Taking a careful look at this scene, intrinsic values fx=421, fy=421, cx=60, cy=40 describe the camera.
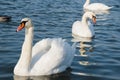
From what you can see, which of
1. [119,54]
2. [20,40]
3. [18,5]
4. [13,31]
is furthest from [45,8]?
[119,54]

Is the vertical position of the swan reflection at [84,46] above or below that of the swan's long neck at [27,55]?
below

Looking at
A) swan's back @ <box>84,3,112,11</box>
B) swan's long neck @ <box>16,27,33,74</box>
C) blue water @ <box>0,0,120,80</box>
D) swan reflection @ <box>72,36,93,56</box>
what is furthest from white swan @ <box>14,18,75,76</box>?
swan's back @ <box>84,3,112,11</box>

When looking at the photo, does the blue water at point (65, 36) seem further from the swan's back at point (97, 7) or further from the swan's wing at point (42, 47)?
the swan's wing at point (42, 47)

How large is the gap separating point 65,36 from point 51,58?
19.2 ft

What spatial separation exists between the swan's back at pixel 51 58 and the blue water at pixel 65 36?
22 cm

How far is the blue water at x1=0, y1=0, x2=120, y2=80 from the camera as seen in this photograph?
40.6 ft

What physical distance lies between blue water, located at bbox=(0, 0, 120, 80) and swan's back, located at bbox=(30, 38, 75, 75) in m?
0.22

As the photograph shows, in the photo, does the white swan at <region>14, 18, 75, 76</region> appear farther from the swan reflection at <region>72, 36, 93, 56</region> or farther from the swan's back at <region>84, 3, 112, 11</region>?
the swan's back at <region>84, 3, 112, 11</region>

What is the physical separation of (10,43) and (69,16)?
299 inches

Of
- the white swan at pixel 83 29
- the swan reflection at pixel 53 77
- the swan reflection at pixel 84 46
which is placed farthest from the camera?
the white swan at pixel 83 29

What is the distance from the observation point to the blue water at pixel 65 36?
1237cm

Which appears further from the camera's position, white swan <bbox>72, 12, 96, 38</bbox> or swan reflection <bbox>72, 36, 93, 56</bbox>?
white swan <bbox>72, 12, 96, 38</bbox>

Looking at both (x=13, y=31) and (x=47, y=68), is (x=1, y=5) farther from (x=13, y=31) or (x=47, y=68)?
(x=47, y=68)

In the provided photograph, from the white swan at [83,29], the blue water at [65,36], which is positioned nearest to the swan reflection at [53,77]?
the blue water at [65,36]
